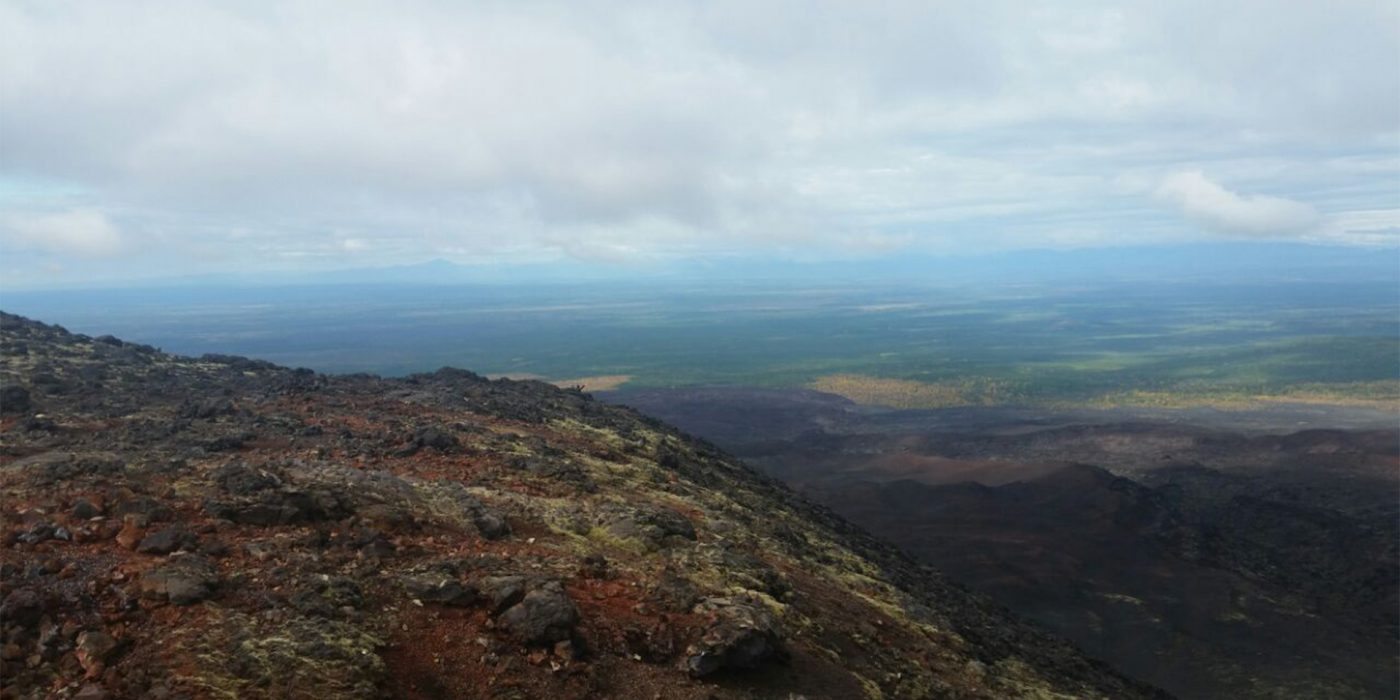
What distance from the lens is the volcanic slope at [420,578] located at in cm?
1027

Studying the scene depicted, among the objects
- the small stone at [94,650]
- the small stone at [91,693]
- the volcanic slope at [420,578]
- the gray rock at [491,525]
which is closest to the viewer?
the small stone at [91,693]

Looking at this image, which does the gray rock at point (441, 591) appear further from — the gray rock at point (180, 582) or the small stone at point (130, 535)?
the small stone at point (130, 535)

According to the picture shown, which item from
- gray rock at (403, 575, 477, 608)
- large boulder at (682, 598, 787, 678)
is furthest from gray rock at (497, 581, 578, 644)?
large boulder at (682, 598, 787, 678)

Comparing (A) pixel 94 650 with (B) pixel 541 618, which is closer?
(A) pixel 94 650

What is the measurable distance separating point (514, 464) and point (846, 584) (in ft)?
26.7

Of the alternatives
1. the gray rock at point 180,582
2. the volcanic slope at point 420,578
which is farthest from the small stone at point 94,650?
the gray rock at point 180,582

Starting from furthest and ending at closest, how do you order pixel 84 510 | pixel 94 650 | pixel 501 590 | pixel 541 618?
1. pixel 84 510
2. pixel 501 590
3. pixel 541 618
4. pixel 94 650

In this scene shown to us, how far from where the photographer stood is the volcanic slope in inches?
404

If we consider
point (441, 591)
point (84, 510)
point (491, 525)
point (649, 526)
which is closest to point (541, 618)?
point (441, 591)

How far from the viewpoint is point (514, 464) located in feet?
67.3

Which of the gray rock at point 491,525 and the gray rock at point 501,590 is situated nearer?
the gray rock at point 501,590

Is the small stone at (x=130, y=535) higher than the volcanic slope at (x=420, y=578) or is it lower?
higher

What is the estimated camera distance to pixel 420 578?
40.4ft

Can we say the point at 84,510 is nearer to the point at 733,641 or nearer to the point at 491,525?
the point at 491,525
